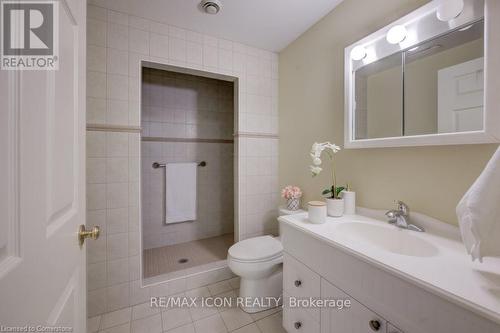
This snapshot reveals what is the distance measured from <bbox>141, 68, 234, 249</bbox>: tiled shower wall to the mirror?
187 centimetres

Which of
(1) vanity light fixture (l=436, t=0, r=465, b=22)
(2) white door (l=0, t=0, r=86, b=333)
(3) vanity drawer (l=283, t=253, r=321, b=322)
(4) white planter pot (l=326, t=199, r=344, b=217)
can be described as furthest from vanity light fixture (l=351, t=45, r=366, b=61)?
(2) white door (l=0, t=0, r=86, b=333)

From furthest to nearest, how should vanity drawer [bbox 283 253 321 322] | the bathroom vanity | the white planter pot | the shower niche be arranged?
1. the shower niche
2. the white planter pot
3. vanity drawer [bbox 283 253 321 322]
4. the bathroom vanity

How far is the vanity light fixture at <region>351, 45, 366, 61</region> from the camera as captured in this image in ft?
4.26

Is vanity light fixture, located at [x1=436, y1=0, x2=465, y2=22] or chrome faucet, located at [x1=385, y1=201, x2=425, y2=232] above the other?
vanity light fixture, located at [x1=436, y1=0, x2=465, y2=22]

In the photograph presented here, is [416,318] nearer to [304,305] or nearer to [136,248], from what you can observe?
[304,305]

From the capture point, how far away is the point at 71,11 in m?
0.62

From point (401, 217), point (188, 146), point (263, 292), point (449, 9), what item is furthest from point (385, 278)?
point (188, 146)

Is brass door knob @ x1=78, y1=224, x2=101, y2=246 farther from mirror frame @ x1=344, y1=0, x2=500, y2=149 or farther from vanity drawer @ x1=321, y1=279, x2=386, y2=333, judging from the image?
mirror frame @ x1=344, y1=0, x2=500, y2=149

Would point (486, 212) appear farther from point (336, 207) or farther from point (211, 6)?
point (211, 6)

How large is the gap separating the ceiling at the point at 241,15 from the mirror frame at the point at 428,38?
53 cm

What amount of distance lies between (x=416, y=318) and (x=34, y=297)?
1.01 meters

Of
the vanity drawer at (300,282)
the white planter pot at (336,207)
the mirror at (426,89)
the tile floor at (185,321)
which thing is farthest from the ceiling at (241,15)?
the tile floor at (185,321)

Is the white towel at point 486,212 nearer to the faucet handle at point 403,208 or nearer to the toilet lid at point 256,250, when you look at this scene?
the faucet handle at point 403,208

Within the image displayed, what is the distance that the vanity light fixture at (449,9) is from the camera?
91 cm
